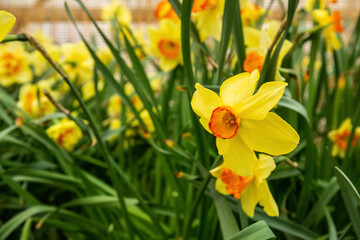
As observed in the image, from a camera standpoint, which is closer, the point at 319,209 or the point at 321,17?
the point at 319,209

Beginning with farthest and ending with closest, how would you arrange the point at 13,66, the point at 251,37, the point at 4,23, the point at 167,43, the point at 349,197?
the point at 13,66
the point at 167,43
the point at 251,37
the point at 349,197
the point at 4,23

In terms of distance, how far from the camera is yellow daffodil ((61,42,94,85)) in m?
1.32

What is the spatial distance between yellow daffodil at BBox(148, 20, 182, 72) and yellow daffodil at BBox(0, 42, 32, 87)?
2.19 ft

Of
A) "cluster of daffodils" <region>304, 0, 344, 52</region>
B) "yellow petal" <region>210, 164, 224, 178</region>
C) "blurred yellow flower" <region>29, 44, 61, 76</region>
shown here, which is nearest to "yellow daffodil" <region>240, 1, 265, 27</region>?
"cluster of daffodils" <region>304, 0, 344, 52</region>

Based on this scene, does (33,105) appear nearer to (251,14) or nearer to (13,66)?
(13,66)

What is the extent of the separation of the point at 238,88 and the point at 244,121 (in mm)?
33

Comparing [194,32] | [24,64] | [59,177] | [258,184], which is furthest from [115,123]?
[258,184]

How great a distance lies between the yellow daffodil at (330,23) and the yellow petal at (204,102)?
467 millimetres

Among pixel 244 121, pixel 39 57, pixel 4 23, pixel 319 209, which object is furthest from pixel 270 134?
pixel 39 57

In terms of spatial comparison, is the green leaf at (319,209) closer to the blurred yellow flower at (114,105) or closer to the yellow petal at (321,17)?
the yellow petal at (321,17)

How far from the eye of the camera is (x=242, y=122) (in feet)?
1.16

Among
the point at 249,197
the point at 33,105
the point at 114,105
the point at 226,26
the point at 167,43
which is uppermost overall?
the point at 226,26

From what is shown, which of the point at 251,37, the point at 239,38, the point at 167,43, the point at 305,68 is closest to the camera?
the point at 239,38

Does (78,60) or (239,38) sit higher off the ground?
(239,38)
